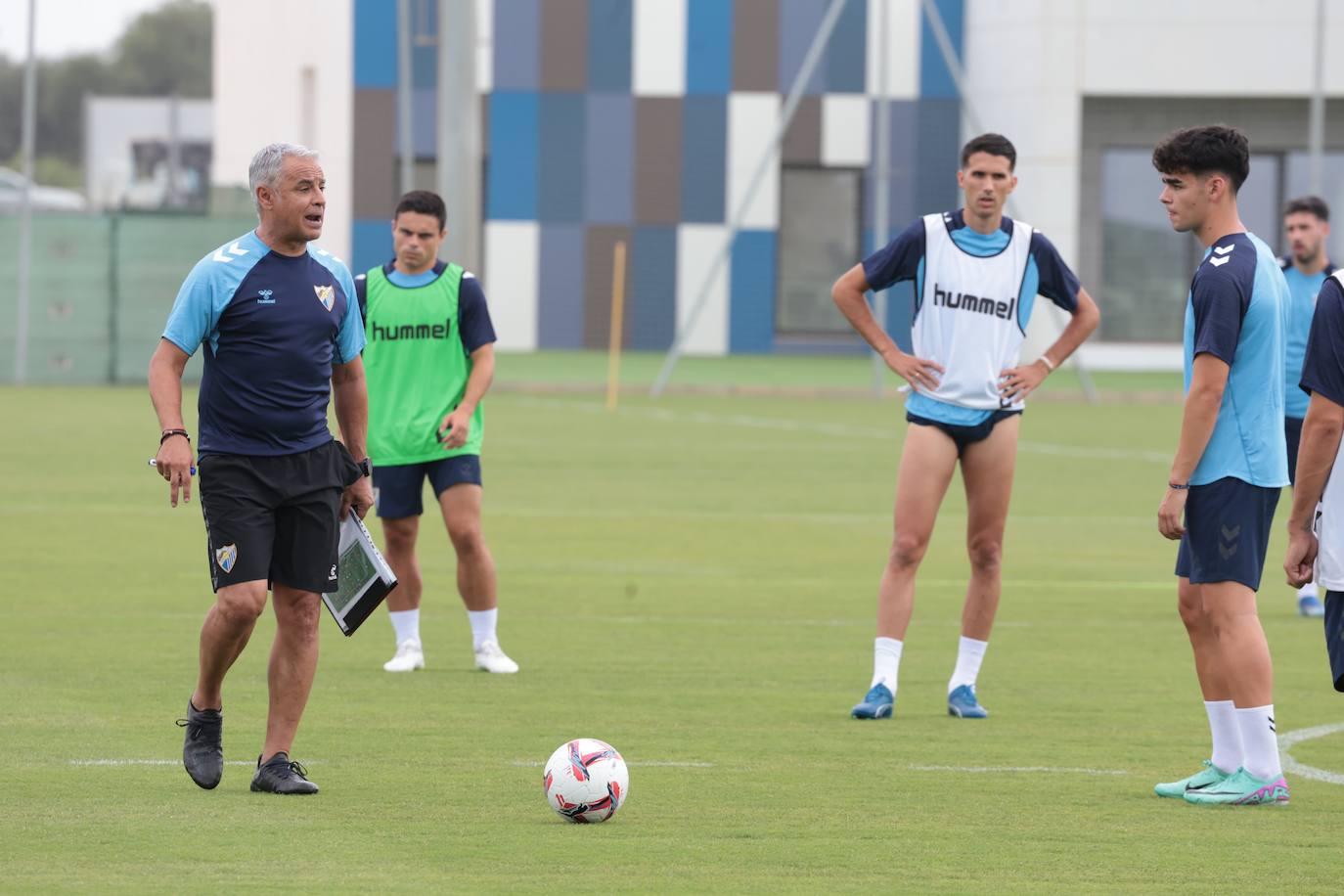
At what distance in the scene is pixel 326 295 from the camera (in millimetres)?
7508

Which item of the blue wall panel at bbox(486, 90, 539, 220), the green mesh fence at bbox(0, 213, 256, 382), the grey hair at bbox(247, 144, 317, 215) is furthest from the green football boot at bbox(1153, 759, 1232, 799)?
the blue wall panel at bbox(486, 90, 539, 220)

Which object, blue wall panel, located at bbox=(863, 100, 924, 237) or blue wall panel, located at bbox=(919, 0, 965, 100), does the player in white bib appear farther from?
blue wall panel, located at bbox=(919, 0, 965, 100)

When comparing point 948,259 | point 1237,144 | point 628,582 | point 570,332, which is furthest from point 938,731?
point 570,332

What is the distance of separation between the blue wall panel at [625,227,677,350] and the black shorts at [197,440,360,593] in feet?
129

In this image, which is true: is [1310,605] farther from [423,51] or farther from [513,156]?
[423,51]

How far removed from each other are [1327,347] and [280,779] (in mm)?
3629

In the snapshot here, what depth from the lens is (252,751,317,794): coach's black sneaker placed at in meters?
7.46

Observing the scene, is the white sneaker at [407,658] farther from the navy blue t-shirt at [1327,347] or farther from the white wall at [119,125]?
the white wall at [119,125]

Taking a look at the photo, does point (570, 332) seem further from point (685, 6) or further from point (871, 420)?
point (871, 420)

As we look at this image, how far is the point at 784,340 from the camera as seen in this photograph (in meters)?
47.7

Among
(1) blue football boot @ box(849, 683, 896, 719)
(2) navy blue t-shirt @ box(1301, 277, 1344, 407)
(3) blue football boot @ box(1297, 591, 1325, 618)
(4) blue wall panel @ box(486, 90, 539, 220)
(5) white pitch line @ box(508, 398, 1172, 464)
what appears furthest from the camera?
(4) blue wall panel @ box(486, 90, 539, 220)

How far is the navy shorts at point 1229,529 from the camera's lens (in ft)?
24.1

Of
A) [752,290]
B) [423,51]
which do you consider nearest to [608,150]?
Answer: [752,290]

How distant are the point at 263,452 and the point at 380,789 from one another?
1.22 meters
